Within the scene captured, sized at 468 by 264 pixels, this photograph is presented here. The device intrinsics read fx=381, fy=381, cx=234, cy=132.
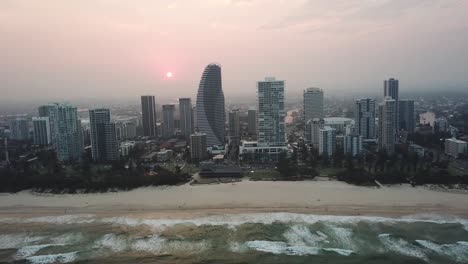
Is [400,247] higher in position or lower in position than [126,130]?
lower

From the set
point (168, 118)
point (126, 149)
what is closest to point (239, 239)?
point (126, 149)

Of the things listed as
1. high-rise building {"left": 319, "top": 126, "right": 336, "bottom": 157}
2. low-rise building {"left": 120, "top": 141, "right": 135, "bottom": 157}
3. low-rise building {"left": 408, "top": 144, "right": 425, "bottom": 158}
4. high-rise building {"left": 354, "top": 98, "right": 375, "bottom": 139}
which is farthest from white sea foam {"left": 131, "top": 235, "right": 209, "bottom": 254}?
high-rise building {"left": 354, "top": 98, "right": 375, "bottom": 139}

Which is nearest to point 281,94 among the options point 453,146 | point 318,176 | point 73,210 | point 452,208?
point 318,176

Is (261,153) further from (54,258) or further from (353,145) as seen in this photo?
(54,258)

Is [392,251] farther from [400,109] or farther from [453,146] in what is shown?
[400,109]

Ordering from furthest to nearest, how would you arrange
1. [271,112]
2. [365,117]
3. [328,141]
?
[365,117]
[271,112]
[328,141]

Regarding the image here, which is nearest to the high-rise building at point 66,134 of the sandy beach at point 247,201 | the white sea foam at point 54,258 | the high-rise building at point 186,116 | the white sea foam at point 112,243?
the sandy beach at point 247,201

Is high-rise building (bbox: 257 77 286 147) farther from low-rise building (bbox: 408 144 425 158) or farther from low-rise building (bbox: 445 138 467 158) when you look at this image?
low-rise building (bbox: 445 138 467 158)
